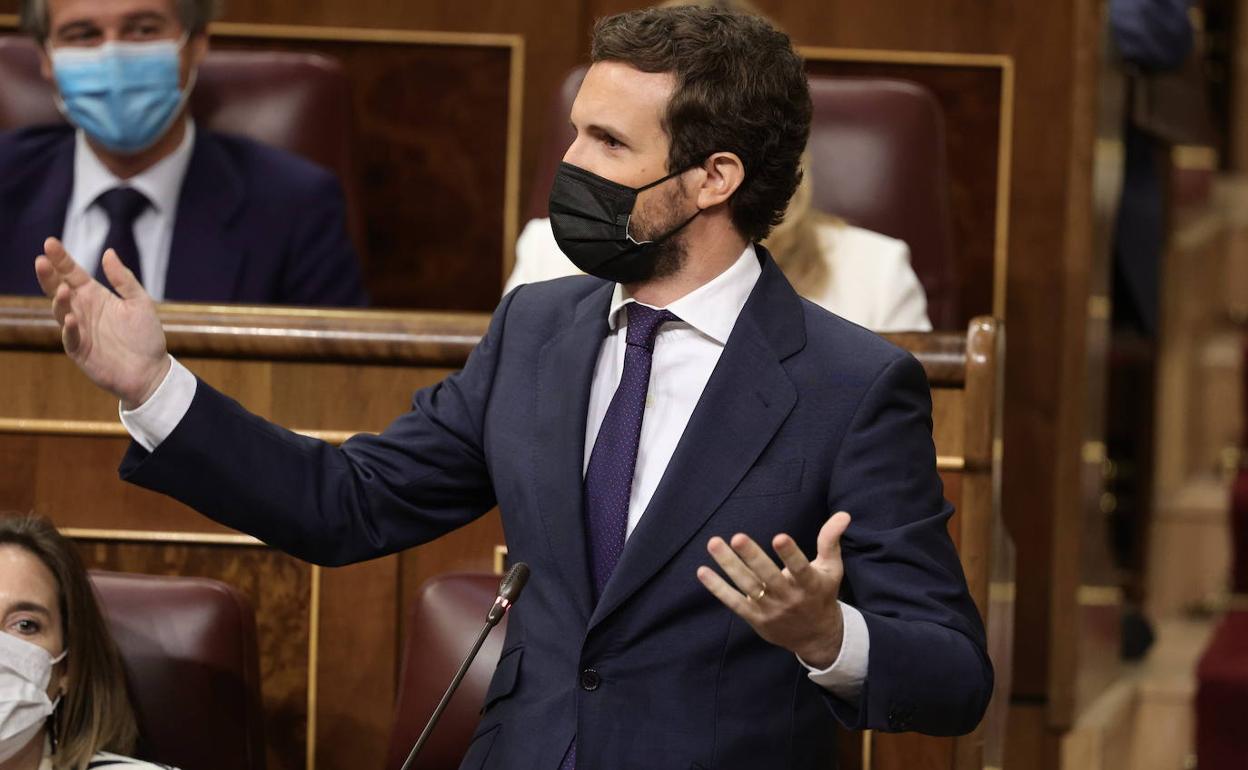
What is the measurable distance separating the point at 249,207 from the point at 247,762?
0.90 m

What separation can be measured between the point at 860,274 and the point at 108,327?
1.01 m

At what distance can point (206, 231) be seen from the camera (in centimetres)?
205

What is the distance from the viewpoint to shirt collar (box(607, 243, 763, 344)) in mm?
1152

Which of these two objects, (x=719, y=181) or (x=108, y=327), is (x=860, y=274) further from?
(x=108, y=327)

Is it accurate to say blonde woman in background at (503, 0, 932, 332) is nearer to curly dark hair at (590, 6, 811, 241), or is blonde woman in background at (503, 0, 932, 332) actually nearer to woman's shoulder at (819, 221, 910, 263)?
woman's shoulder at (819, 221, 910, 263)

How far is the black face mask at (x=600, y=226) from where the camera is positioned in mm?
1146

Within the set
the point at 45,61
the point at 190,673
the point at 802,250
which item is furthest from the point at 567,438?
the point at 45,61

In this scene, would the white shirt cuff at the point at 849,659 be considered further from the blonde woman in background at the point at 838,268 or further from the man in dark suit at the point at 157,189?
the man in dark suit at the point at 157,189

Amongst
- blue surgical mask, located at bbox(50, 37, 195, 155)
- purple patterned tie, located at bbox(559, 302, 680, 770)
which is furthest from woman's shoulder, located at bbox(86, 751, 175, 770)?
blue surgical mask, located at bbox(50, 37, 195, 155)

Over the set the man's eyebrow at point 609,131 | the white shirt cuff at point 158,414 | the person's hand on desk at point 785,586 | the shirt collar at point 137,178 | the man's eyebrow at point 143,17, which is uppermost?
the man's eyebrow at point 143,17

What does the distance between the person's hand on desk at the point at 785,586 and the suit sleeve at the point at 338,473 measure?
0.98ft

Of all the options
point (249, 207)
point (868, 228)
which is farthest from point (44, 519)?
point (868, 228)

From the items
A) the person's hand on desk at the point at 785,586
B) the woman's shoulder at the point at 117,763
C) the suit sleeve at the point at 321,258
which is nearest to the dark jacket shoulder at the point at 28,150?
the suit sleeve at the point at 321,258

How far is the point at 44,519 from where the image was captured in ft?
4.43
